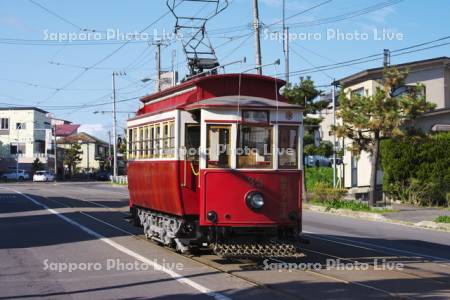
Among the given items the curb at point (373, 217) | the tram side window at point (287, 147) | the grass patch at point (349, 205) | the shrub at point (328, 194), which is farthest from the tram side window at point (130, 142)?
the shrub at point (328, 194)

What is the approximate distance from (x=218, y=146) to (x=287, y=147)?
1.33m

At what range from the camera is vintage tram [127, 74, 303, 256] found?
11.4 metres

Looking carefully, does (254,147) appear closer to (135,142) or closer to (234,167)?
(234,167)

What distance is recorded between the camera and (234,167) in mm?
11531

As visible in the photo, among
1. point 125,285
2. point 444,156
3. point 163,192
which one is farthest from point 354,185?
point 125,285

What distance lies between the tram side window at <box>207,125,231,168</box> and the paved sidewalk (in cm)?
1290

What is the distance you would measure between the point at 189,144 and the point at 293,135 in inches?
76.9

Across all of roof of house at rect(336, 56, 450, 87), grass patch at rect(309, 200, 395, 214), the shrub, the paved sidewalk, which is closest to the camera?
the paved sidewalk

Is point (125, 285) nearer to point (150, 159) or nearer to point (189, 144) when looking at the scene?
point (189, 144)

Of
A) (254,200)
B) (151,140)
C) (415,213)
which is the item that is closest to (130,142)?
(151,140)

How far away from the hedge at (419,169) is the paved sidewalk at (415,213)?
132 cm

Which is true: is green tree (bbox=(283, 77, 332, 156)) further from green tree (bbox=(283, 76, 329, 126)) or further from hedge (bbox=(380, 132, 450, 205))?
hedge (bbox=(380, 132, 450, 205))

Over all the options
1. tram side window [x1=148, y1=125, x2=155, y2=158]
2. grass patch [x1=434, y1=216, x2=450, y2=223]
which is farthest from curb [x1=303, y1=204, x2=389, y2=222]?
tram side window [x1=148, y1=125, x2=155, y2=158]

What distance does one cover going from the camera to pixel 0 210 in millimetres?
27453
